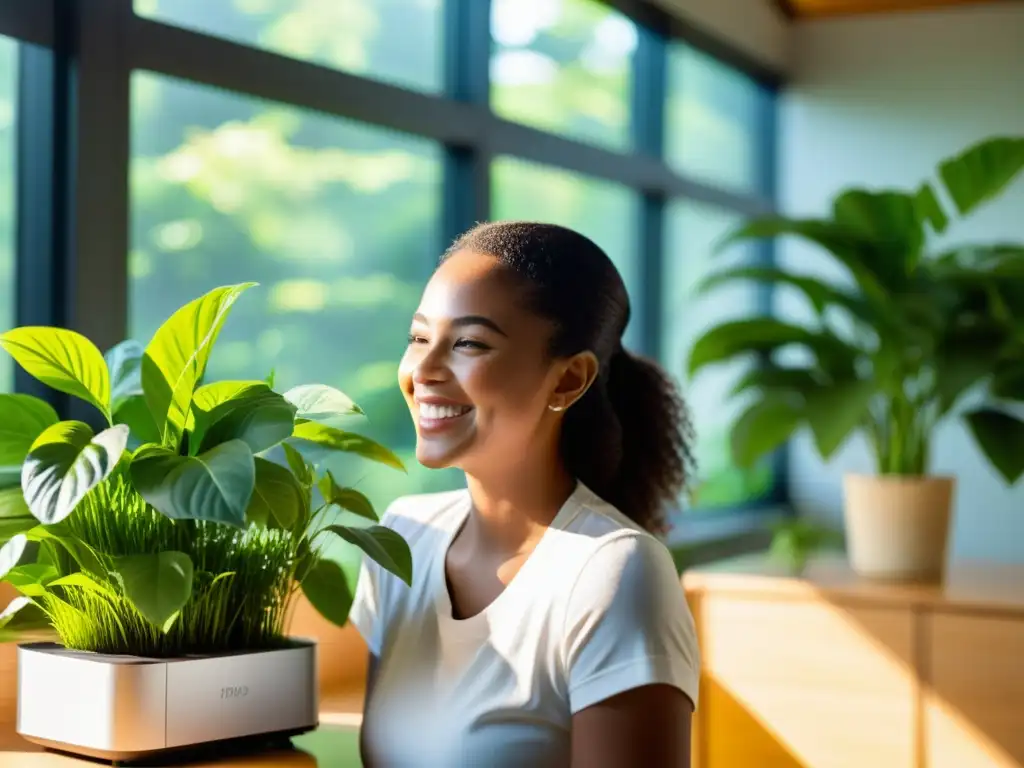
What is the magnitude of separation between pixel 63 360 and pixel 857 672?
2448mm

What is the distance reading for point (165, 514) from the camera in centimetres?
131

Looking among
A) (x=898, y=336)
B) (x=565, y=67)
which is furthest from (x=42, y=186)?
(x=898, y=336)

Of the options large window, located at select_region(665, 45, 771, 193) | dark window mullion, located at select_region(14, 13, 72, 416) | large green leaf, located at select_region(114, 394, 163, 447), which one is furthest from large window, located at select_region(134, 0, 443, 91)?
large window, located at select_region(665, 45, 771, 193)

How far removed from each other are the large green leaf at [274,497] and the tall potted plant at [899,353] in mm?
2035

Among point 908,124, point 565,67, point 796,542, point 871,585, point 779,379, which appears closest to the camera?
point 871,585

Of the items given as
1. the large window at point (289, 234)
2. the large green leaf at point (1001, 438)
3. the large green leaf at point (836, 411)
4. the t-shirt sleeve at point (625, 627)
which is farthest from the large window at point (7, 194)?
the large green leaf at point (1001, 438)

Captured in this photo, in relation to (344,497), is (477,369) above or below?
above

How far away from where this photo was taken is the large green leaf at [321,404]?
151 cm

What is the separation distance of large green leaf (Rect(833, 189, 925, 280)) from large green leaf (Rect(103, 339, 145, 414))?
2313mm

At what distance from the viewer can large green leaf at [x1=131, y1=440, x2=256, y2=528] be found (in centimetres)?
123

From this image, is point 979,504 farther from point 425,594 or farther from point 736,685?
point 425,594

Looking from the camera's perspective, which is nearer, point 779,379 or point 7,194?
point 7,194

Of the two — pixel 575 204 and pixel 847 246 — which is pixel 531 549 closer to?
pixel 847 246

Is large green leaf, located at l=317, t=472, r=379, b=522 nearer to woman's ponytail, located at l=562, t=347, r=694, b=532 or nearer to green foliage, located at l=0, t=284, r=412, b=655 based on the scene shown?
green foliage, located at l=0, t=284, r=412, b=655
